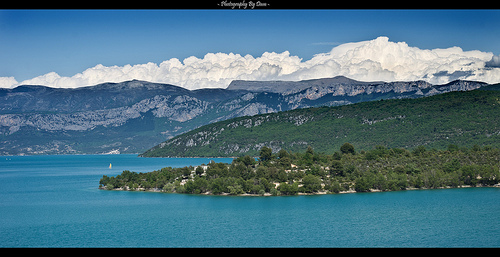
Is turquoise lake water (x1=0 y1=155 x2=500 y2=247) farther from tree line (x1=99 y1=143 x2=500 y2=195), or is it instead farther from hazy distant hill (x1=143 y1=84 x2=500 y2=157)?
hazy distant hill (x1=143 y1=84 x2=500 y2=157)

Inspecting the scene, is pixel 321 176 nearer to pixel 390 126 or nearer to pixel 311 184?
pixel 311 184

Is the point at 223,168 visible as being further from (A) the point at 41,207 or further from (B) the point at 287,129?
(B) the point at 287,129

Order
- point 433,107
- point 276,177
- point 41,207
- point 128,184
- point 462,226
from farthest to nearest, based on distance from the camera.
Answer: point 433,107
point 128,184
point 276,177
point 41,207
point 462,226

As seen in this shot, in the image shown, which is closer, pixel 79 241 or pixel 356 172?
pixel 79 241

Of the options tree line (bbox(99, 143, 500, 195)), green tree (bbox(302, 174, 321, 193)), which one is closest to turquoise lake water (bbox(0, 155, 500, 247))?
green tree (bbox(302, 174, 321, 193))
